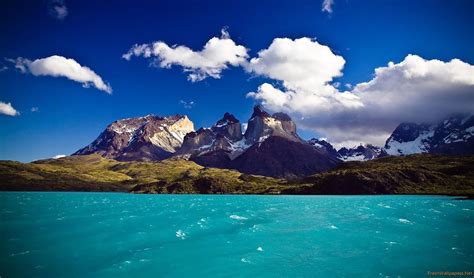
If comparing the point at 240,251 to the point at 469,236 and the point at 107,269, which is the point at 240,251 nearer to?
the point at 107,269

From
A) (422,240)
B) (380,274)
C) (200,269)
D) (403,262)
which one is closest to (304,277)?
(380,274)

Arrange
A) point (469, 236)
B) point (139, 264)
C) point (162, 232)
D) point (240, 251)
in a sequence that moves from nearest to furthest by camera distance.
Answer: point (139, 264), point (240, 251), point (469, 236), point (162, 232)

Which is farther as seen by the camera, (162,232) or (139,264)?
(162,232)

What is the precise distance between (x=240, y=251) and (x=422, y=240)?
1125 inches

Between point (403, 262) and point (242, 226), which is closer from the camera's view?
point (403, 262)

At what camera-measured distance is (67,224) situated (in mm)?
68250

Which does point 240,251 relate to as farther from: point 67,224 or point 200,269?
point 67,224

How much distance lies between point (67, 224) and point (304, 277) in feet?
176

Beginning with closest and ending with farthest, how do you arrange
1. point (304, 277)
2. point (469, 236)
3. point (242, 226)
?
point (304, 277) → point (469, 236) → point (242, 226)

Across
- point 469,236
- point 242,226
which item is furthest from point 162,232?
point 469,236

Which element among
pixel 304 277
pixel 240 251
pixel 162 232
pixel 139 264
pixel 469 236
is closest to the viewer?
pixel 304 277

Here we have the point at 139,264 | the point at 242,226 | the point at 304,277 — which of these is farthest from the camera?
the point at 242,226

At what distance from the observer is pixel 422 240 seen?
51.2 metres

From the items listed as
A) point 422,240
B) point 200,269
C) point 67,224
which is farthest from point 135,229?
point 422,240
